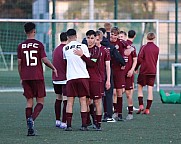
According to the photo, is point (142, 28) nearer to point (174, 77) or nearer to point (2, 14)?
point (174, 77)

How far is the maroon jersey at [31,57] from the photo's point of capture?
13.3 m

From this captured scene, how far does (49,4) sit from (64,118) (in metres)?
14.7

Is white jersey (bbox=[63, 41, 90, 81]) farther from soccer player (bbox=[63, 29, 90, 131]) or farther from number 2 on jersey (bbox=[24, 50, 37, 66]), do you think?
number 2 on jersey (bbox=[24, 50, 37, 66])

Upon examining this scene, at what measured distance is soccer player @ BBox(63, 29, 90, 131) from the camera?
44.7ft

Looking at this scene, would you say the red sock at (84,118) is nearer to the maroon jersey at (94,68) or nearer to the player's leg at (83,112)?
the player's leg at (83,112)

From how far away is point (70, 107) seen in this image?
13.9 m

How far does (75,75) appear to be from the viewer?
44.9 feet

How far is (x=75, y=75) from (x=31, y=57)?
3.02 feet

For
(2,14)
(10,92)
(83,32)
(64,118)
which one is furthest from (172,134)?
(2,14)

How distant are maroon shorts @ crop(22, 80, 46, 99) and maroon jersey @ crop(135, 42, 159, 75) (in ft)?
15.7

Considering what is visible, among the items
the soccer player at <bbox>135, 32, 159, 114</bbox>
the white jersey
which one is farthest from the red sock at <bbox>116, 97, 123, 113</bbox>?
the white jersey

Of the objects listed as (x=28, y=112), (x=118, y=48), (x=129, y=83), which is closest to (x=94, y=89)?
(x=28, y=112)

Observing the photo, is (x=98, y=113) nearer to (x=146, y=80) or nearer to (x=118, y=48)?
(x=118, y=48)

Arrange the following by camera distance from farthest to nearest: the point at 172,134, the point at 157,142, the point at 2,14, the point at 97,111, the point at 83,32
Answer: the point at 2,14 → the point at 83,32 → the point at 97,111 → the point at 172,134 → the point at 157,142
